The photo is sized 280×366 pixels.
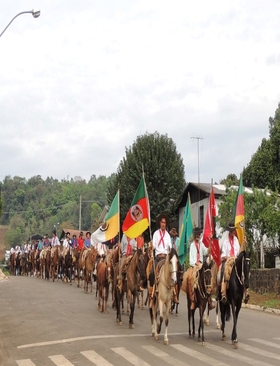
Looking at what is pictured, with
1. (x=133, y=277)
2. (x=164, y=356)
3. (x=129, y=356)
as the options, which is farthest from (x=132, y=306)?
(x=129, y=356)

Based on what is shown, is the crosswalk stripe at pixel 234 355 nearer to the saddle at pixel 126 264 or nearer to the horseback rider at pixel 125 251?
the saddle at pixel 126 264

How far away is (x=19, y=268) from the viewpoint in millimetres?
52031

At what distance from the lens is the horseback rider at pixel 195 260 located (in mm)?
15125

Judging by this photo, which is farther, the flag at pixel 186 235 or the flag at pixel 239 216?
the flag at pixel 186 235

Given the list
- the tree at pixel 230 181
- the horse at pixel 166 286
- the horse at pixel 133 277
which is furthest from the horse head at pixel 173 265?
the tree at pixel 230 181

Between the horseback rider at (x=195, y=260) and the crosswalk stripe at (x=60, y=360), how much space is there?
4077 millimetres

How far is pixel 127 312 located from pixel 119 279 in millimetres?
2511

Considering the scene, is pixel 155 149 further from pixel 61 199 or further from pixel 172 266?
pixel 61 199

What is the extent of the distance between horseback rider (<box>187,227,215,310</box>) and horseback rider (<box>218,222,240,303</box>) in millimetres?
476

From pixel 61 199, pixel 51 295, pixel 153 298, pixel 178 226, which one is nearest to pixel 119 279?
pixel 153 298

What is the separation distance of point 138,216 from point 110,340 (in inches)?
169

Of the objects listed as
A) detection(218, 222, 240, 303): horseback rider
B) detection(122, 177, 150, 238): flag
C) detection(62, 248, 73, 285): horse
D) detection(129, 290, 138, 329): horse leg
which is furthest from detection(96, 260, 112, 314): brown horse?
detection(62, 248, 73, 285): horse

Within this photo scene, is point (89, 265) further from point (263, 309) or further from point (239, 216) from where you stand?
point (239, 216)

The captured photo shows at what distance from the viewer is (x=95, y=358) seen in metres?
11.9
